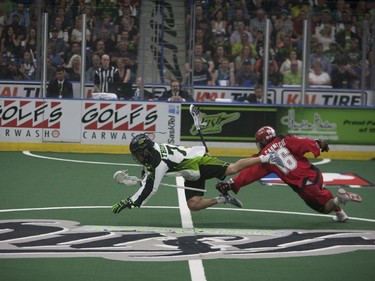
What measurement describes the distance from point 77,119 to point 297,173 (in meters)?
7.02

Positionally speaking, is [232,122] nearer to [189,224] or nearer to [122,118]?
[122,118]

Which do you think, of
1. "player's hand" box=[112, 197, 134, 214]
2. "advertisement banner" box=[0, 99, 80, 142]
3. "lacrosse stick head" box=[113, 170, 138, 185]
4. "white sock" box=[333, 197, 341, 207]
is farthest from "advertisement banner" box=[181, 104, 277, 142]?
"player's hand" box=[112, 197, 134, 214]

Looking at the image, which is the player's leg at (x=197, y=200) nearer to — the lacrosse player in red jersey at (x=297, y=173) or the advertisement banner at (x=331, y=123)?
the lacrosse player in red jersey at (x=297, y=173)

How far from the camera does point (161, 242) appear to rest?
381 inches

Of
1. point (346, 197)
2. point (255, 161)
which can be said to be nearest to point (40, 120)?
point (255, 161)

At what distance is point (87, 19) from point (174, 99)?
2.20 meters

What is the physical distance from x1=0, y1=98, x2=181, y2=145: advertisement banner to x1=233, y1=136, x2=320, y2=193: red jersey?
6000 millimetres

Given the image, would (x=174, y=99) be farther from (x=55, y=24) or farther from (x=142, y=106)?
(x=55, y=24)

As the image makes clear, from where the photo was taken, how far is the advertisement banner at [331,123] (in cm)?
1744

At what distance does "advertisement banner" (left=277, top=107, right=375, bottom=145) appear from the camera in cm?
1744

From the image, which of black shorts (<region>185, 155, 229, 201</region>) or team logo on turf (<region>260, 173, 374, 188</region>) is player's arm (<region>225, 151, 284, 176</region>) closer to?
black shorts (<region>185, 155, 229, 201</region>)

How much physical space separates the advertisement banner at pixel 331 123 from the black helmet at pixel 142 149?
7.17 metres

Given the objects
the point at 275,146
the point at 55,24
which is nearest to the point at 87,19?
the point at 55,24

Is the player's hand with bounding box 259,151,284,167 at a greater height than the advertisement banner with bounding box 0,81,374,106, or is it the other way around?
the advertisement banner with bounding box 0,81,374,106
